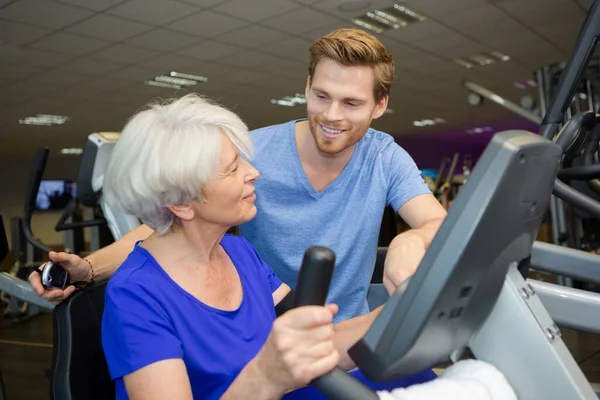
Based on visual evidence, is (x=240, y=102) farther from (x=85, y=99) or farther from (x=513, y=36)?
(x=513, y=36)

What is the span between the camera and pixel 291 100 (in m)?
8.99

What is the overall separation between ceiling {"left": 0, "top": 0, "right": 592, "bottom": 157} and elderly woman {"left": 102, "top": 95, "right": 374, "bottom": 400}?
3.65m

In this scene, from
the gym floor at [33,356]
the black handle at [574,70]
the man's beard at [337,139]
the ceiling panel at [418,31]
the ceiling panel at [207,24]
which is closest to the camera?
the man's beard at [337,139]

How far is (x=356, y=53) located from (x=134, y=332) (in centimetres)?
83

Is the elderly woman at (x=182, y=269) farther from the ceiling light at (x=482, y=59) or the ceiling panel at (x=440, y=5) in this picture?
the ceiling light at (x=482, y=59)

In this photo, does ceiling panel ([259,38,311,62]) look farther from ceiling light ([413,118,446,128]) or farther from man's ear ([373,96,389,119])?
ceiling light ([413,118,446,128])

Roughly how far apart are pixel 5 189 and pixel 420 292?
15.0 metres

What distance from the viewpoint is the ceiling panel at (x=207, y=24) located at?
16.3 feet

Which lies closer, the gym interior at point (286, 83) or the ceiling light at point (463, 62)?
the gym interior at point (286, 83)

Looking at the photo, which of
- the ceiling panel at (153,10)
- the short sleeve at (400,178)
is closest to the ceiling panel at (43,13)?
the ceiling panel at (153,10)

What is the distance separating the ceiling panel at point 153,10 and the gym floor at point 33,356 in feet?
9.00

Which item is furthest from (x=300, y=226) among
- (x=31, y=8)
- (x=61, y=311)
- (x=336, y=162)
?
(x=31, y=8)

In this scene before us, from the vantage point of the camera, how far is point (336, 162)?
1486mm

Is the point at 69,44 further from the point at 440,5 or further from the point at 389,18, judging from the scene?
the point at 440,5
